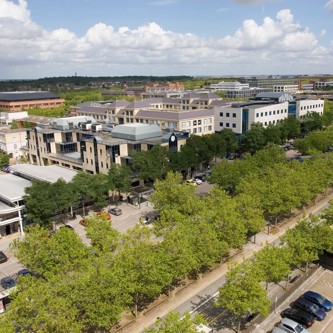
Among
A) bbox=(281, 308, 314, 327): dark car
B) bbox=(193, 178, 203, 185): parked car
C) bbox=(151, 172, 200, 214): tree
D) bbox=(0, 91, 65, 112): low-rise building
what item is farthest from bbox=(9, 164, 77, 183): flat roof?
bbox=(0, 91, 65, 112): low-rise building

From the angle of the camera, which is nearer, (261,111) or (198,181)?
(198,181)

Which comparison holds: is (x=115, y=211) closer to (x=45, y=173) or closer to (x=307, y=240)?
(x=45, y=173)

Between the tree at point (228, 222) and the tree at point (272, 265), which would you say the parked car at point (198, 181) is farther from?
the tree at point (272, 265)

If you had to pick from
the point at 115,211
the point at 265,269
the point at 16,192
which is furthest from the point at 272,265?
the point at 16,192

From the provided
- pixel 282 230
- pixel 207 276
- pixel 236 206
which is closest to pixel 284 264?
pixel 207 276

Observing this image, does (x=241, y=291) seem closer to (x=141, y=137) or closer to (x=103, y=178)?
(x=103, y=178)

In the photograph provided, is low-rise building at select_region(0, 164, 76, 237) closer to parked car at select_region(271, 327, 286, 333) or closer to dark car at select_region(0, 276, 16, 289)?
dark car at select_region(0, 276, 16, 289)

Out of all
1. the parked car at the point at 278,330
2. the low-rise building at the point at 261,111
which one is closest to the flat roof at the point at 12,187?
the parked car at the point at 278,330
